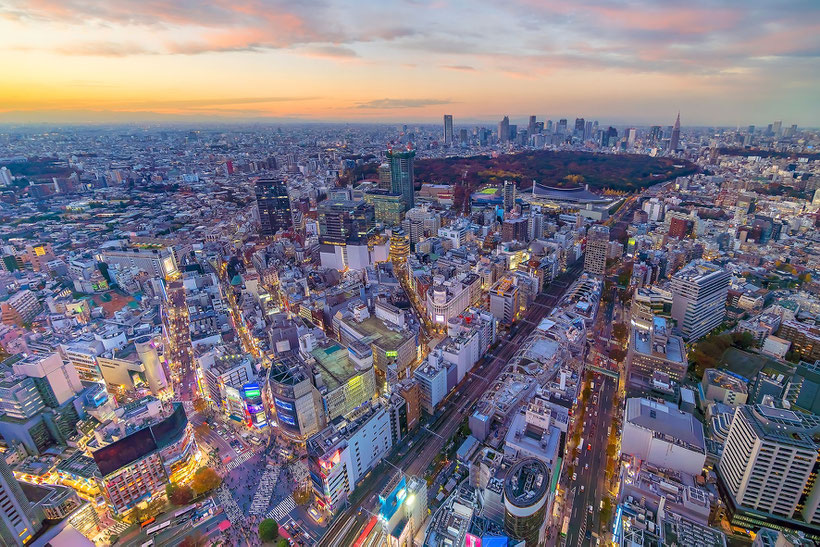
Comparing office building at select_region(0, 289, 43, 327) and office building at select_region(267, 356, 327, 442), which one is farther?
office building at select_region(0, 289, 43, 327)

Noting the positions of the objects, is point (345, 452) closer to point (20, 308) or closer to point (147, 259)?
point (20, 308)

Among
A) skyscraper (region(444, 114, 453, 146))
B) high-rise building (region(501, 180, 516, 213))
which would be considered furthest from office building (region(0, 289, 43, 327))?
skyscraper (region(444, 114, 453, 146))

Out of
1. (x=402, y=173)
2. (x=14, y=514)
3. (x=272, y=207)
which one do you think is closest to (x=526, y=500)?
(x=14, y=514)

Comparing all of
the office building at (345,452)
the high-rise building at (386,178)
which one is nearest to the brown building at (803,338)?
the office building at (345,452)

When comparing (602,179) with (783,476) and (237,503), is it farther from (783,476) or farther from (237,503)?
(237,503)

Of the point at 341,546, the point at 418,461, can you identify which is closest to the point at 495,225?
the point at 418,461

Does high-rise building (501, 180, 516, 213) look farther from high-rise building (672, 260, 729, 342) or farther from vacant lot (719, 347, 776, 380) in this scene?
vacant lot (719, 347, 776, 380)
